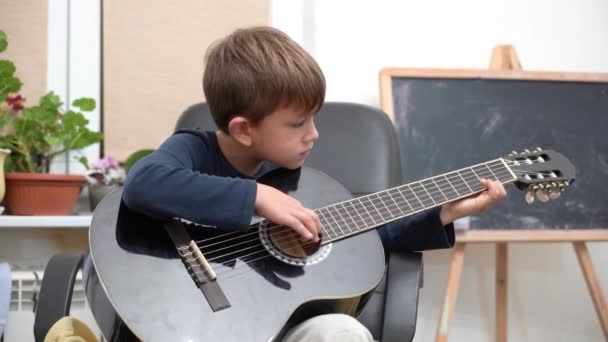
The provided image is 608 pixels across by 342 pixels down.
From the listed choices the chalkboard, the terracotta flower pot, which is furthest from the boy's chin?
the terracotta flower pot

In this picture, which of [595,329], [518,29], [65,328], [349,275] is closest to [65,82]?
[65,328]

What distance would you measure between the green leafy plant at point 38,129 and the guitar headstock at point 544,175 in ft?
4.10

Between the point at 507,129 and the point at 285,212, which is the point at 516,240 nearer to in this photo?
the point at 507,129

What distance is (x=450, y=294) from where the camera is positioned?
1.78 metres

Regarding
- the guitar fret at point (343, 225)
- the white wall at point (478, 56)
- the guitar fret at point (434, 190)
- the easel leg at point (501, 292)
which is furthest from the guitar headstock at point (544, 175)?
the white wall at point (478, 56)

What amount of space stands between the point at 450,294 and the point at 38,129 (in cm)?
136

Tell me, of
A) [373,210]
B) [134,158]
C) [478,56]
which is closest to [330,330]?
[373,210]

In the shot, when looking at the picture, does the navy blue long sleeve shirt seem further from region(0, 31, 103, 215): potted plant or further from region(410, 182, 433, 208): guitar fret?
region(0, 31, 103, 215): potted plant

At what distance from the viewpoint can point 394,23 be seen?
2.13 meters

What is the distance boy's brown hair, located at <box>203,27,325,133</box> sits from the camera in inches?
42.0

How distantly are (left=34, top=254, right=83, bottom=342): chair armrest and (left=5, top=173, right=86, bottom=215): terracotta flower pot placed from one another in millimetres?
722

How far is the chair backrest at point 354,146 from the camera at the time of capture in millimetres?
1388

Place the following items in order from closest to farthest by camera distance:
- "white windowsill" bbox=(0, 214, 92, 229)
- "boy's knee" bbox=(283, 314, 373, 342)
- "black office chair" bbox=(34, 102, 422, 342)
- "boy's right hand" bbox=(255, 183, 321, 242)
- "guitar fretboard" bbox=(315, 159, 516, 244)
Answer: "boy's knee" bbox=(283, 314, 373, 342), "boy's right hand" bbox=(255, 183, 321, 242), "guitar fretboard" bbox=(315, 159, 516, 244), "black office chair" bbox=(34, 102, 422, 342), "white windowsill" bbox=(0, 214, 92, 229)

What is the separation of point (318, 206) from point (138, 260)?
358 millimetres
